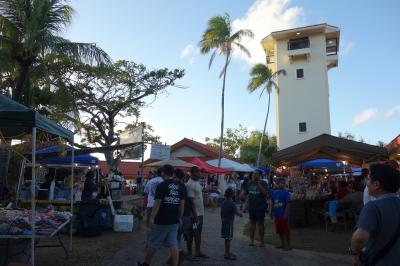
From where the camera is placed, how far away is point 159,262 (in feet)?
24.7

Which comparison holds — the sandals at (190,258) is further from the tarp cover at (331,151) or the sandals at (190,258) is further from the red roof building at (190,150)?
the red roof building at (190,150)

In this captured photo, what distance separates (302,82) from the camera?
39.3 m

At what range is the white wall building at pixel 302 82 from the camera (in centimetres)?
3816

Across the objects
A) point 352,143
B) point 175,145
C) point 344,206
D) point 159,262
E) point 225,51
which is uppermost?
point 225,51

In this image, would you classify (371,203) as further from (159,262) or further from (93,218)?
(93,218)

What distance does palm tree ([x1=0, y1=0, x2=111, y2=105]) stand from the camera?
11.8 m

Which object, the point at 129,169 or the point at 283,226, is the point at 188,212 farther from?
the point at 129,169

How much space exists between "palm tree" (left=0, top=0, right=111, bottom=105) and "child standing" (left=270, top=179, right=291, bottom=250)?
7.27 meters

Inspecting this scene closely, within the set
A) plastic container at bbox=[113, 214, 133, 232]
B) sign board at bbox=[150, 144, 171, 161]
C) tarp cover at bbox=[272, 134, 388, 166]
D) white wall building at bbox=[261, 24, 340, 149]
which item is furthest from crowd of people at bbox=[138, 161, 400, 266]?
white wall building at bbox=[261, 24, 340, 149]

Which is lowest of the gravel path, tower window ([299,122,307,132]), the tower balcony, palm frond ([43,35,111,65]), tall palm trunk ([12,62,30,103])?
the gravel path

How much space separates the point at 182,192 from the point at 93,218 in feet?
16.5

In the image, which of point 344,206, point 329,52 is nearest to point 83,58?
point 344,206

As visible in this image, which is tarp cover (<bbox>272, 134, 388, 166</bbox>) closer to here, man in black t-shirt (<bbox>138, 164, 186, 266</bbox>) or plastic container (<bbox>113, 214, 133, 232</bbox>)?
plastic container (<bbox>113, 214, 133, 232</bbox>)

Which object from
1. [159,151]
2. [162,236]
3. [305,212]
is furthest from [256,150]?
[162,236]
